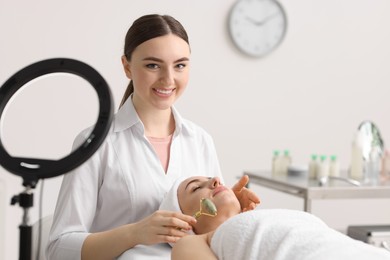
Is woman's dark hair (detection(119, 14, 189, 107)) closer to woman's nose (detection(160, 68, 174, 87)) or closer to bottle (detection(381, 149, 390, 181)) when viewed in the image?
woman's nose (detection(160, 68, 174, 87))

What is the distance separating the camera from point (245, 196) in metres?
1.65

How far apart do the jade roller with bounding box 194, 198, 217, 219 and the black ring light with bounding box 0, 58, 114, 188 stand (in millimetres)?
576

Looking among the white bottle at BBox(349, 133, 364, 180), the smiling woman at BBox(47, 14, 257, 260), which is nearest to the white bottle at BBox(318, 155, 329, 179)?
the white bottle at BBox(349, 133, 364, 180)

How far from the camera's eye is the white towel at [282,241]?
3.74 ft

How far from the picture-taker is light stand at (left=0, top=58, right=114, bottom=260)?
3.03 ft

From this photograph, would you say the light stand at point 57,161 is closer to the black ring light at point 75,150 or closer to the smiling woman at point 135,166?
the black ring light at point 75,150

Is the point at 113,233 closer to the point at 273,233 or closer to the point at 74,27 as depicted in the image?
the point at 273,233

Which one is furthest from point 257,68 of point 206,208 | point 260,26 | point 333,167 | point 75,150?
point 75,150

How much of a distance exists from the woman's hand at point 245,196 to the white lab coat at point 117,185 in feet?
0.53

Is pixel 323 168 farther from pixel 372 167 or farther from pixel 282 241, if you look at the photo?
pixel 282 241

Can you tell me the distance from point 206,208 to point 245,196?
17 cm

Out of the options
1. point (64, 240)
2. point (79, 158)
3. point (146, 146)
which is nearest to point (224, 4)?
point (146, 146)

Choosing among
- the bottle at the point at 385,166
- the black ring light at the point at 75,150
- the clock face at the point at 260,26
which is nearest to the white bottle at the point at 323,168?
the bottle at the point at 385,166

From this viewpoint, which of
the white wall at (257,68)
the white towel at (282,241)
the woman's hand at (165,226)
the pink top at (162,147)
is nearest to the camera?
the white towel at (282,241)
